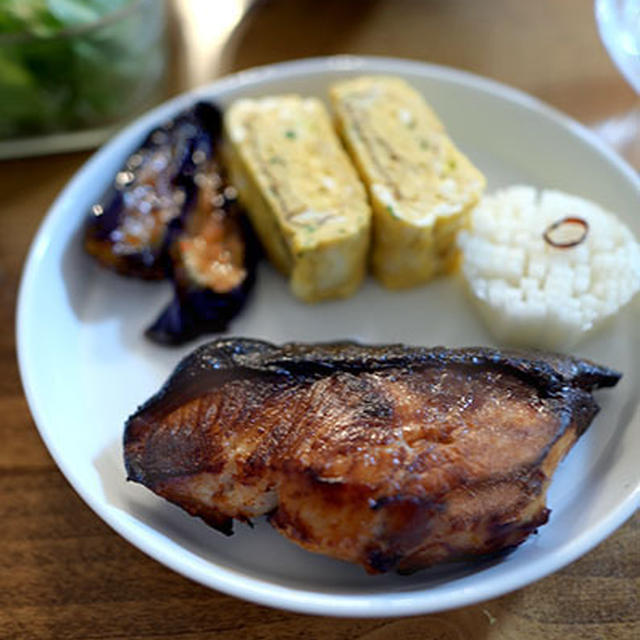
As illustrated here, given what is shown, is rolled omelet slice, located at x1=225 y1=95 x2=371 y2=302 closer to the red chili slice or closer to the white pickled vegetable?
the white pickled vegetable

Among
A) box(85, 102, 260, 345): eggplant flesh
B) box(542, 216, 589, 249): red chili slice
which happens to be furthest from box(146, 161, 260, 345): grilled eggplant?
box(542, 216, 589, 249): red chili slice

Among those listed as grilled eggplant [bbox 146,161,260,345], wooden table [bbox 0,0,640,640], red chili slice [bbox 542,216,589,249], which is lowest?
wooden table [bbox 0,0,640,640]

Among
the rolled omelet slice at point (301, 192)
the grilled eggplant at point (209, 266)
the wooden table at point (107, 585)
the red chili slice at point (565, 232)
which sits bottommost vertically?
the wooden table at point (107, 585)

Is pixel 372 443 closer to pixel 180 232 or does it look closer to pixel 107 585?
pixel 107 585

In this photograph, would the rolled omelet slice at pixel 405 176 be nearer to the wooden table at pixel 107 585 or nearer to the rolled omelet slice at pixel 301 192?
the rolled omelet slice at pixel 301 192

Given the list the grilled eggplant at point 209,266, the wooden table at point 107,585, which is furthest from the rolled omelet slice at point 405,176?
the wooden table at point 107,585

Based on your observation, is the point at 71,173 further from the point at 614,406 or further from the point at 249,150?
the point at 614,406
